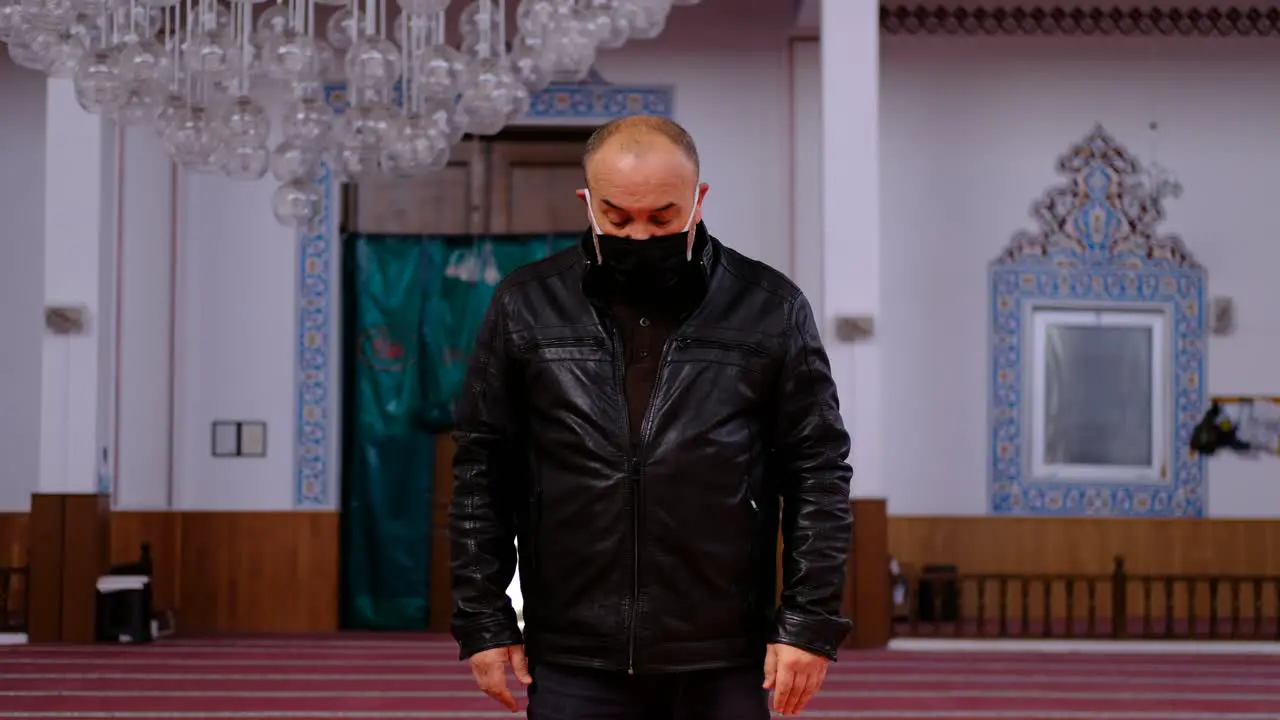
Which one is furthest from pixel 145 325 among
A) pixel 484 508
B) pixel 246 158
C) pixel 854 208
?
pixel 484 508

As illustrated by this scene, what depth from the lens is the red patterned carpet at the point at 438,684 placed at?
16.1 feet

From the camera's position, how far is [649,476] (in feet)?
5.90

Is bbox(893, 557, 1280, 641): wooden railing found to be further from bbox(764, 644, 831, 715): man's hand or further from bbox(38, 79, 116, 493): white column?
bbox(764, 644, 831, 715): man's hand

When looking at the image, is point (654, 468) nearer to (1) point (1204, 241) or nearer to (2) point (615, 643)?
(2) point (615, 643)

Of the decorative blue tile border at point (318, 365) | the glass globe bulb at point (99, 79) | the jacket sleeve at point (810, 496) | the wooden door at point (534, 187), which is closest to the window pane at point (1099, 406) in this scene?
the decorative blue tile border at point (318, 365)

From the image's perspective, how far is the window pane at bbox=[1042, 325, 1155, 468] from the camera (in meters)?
7.66

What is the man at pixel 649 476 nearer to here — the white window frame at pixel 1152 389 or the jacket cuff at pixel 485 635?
the jacket cuff at pixel 485 635

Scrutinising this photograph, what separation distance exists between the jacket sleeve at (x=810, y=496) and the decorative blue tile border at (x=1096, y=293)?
19.6 ft

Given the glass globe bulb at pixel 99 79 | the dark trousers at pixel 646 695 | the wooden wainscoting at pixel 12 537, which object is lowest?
the wooden wainscoting at pixel 12 537

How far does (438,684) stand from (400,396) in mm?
2385

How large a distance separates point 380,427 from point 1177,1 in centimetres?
429

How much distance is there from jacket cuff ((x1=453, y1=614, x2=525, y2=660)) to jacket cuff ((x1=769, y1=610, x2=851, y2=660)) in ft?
0.97

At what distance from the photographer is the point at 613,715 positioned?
180cm

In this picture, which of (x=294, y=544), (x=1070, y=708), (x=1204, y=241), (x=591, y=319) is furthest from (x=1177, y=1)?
(x=591, y=319)
